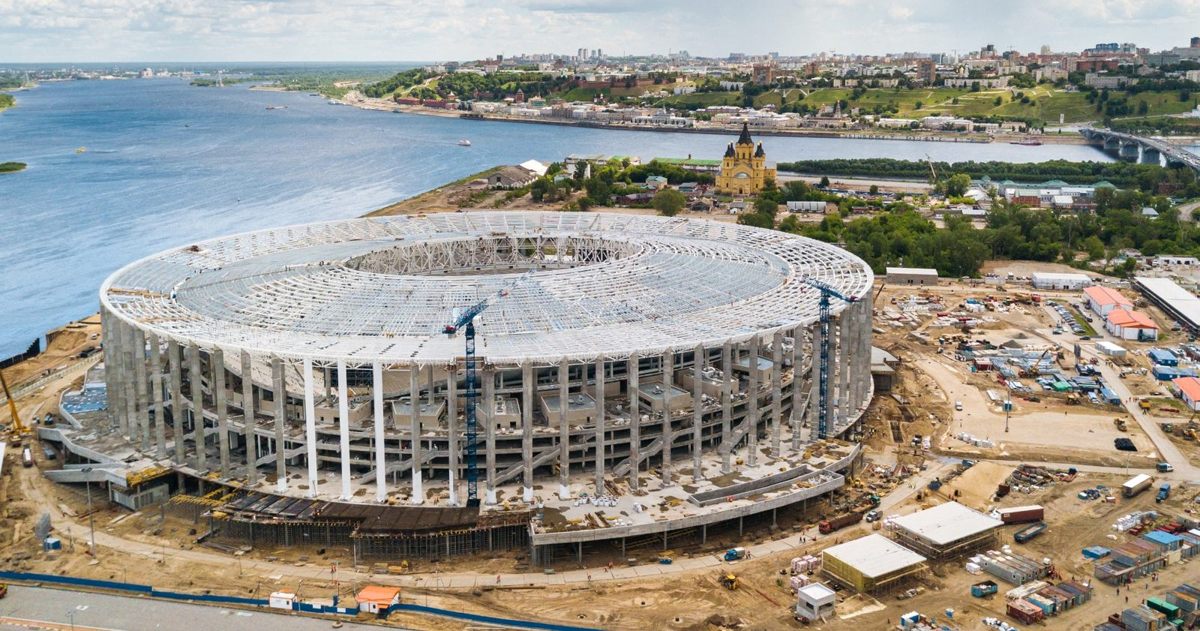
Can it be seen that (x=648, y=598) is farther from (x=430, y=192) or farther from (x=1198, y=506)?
(x=430, y=192)

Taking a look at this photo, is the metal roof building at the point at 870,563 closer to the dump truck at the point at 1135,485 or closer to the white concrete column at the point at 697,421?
the white concrete column at the point at 697,421

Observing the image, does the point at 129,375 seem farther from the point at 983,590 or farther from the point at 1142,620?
the point at 1142,620

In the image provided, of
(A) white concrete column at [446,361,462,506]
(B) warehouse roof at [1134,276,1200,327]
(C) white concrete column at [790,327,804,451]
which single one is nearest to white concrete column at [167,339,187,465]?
(A) white concrete column at [446,361,462,506]

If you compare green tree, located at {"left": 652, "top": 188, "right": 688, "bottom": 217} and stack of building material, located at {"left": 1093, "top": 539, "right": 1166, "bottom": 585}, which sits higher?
green tree, located at {"left": 652, "top": 188, "right": 688, "bottom": 217}

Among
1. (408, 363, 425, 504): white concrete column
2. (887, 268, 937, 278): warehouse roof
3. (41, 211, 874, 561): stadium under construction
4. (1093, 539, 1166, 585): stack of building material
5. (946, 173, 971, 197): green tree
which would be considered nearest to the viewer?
(1093, 539, 1166, 585): stack of building material

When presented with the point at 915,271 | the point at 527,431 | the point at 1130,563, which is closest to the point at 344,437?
the point at 527,431

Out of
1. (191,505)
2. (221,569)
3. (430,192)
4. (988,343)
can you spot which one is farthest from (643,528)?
(430,192)

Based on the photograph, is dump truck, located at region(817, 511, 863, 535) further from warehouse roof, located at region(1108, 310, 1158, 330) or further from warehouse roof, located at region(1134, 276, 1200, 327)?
warehouse roof, located at region(1134, 276, 1200, 327)
